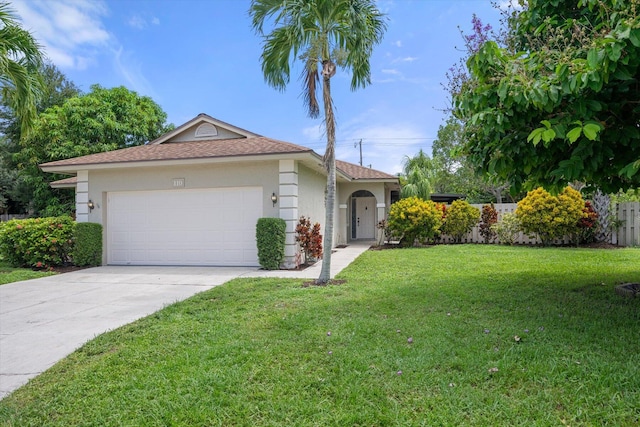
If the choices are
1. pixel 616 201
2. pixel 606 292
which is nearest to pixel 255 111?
pixel 616 201

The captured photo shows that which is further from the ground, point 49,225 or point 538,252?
point 49,225

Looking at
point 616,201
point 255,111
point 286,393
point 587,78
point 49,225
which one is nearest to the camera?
point 587,78

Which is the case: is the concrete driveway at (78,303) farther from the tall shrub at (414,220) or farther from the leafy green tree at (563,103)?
the leafy green tree at (563,103)

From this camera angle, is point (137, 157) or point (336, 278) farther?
point (137, 157)

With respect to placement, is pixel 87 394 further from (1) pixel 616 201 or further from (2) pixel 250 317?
(1) pixel 616 201

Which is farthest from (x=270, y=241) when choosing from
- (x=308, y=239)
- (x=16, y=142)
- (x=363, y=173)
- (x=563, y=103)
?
(x=16, y=142)

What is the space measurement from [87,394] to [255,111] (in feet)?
60.3

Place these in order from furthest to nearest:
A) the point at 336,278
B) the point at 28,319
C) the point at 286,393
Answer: the point at 336,278, the point at 28,319, the point at 286,393

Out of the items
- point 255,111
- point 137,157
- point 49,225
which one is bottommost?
point 49,225

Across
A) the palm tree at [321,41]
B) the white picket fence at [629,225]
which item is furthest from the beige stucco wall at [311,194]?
the white picket fence at [629,225]

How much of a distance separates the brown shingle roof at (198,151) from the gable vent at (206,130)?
53 cm

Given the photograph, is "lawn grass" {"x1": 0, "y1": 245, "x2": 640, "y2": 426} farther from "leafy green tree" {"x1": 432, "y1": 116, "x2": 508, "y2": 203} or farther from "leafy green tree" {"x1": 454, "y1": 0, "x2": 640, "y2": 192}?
"leafy green tree" {"x1": 432, "y1": 116, "x2": 508, "y2": 203}

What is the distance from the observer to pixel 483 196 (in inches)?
1053

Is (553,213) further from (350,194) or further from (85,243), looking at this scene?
(85,243)
